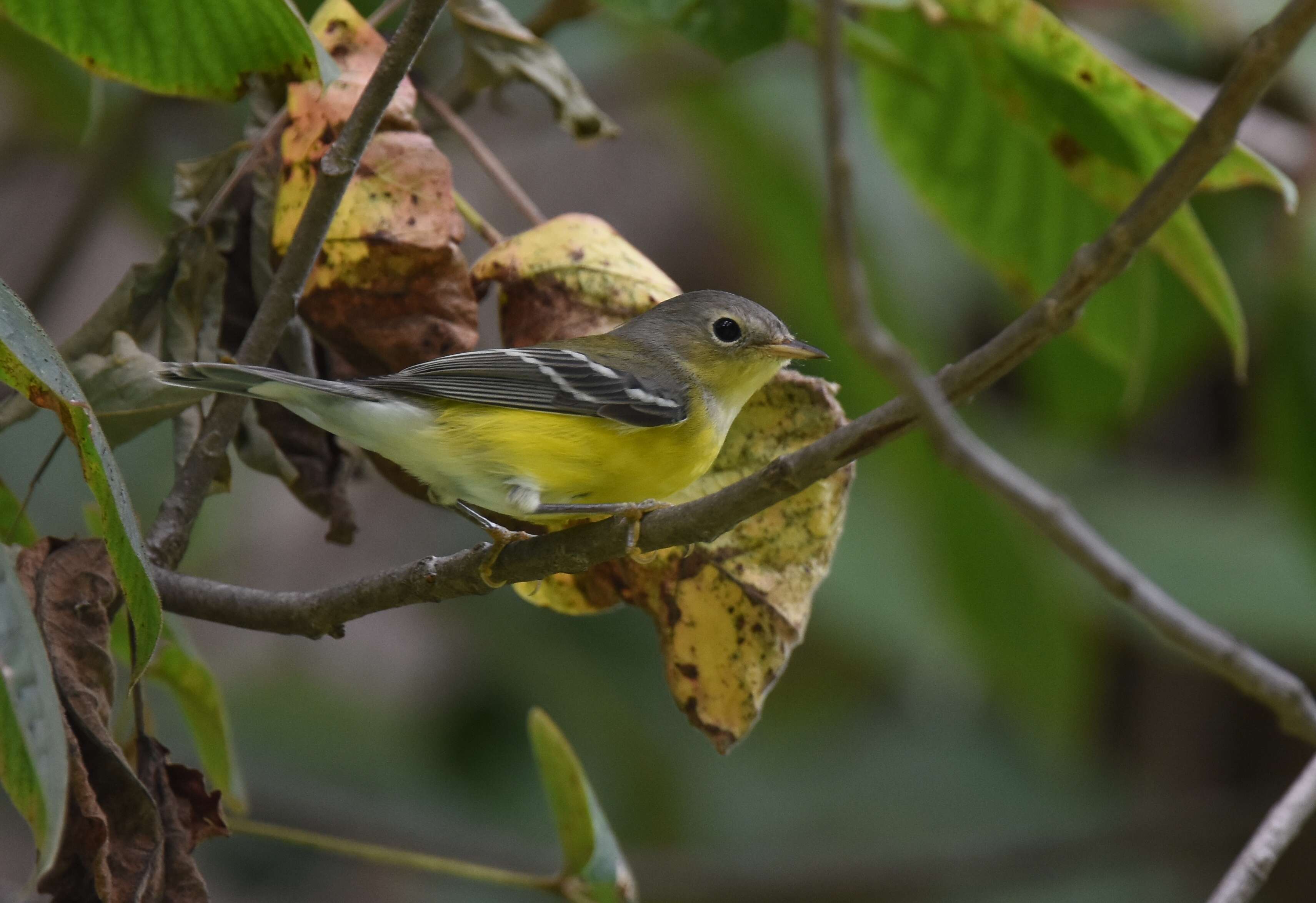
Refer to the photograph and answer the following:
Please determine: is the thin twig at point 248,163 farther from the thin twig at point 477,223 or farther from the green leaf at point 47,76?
the green leaf at point 47,76

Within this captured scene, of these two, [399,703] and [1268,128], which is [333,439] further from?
[399,703]

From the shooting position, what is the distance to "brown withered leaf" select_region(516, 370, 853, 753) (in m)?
1.93

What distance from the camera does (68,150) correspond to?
12.7ft

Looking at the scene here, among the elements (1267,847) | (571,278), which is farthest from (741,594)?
(1267,847)

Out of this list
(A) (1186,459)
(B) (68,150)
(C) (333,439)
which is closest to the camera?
(C) (333,439)

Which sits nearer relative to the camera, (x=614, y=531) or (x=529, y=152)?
(x=614, y=531)

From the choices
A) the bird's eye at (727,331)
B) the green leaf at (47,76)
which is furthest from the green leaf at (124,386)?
the green leaf at (47,76)

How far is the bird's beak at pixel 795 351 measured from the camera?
2.53 meters

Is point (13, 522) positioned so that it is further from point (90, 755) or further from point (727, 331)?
point (727, 331)

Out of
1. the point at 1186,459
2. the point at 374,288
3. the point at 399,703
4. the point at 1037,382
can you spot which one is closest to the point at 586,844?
the point at 374,288

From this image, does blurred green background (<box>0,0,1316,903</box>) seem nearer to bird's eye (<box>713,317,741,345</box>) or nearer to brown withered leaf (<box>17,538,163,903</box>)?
bird's eye (<box>713,317,741,345</box>)

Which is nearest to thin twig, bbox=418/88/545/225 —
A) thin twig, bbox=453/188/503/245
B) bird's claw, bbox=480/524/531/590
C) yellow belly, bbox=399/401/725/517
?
thin twig, bbox=453/188/503/245

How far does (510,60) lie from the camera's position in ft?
7.25

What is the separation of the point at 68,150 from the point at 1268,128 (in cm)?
323
